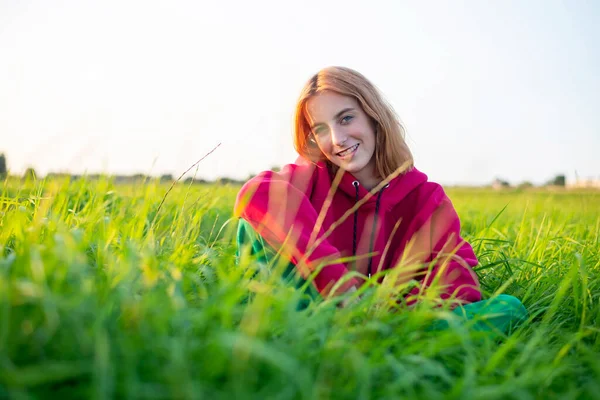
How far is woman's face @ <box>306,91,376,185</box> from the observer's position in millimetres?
2564

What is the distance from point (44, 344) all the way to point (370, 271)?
66.1 inches

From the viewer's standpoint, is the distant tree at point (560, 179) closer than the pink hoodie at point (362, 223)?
No

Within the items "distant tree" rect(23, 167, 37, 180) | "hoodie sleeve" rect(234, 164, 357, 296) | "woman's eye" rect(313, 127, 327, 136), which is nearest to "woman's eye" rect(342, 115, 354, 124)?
"woman's eye" rect(313, 127, 327, 136)

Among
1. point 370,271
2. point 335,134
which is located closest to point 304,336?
point 370,271

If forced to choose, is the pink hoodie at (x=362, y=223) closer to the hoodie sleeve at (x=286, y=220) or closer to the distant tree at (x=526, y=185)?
the hoodie sleeve at (x=286, y=220)

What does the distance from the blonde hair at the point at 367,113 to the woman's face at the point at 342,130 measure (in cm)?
4

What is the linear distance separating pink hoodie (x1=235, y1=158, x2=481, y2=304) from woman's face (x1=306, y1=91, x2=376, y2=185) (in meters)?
0.10

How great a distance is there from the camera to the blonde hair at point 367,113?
8.64 ft

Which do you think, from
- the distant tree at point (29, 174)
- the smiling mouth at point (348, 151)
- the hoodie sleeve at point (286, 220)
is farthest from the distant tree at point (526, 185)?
the distant tree at point (29, 174)

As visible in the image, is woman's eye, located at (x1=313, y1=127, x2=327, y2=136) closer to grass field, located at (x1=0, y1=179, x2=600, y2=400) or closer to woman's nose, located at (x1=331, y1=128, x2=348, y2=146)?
woman's nose, located at (x1=331, y1=128, x2=348, y2=146)

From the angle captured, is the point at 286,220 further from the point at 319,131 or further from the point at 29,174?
the point at 29,174

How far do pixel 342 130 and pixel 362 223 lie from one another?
0.48m

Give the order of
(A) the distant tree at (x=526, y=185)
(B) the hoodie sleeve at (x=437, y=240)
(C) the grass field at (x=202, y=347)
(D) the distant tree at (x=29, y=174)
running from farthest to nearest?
(A) the distant tree at (x=526, y=185) → (D) the distant tree at (x=29, y=174) → (B) the hoodie sleeve at (x=437, y=240) → (C) the grass field at (x=202, y=347)

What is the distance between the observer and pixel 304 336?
134 centimetres
